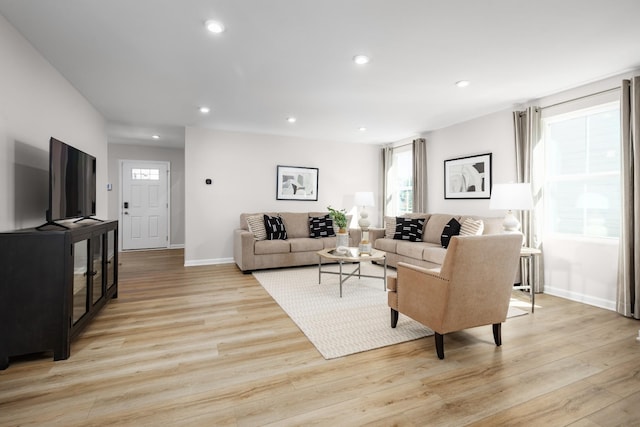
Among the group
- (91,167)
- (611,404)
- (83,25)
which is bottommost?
(611,404)

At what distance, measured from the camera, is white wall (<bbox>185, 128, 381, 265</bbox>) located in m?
5.25

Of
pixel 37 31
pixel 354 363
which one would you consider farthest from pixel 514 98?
pixel 37 31

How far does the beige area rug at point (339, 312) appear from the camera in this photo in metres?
2.39

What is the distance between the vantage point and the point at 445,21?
2170mm

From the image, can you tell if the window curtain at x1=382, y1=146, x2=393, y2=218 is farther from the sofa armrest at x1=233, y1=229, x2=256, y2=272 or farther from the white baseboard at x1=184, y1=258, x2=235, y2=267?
the white baseboard at x1=184, y1=258, x2=235, y2=267

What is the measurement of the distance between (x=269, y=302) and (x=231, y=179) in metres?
2.89

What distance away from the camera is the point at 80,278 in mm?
2354

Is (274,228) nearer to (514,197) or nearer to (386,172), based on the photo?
(386,172)

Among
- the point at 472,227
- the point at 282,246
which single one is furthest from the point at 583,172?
the point at 282,246

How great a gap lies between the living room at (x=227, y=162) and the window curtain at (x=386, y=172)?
5.6 inches

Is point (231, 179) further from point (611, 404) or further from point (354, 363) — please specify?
point (611, 404)

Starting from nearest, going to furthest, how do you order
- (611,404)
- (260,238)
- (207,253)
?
(611,404)
(260,238)
(207,253)

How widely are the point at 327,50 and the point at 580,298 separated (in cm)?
380

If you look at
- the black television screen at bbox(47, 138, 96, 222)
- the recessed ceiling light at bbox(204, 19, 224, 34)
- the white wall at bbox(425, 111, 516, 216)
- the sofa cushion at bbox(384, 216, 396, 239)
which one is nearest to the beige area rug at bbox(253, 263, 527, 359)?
the sofa cushion at bbox(384, 216, 396, 239)
